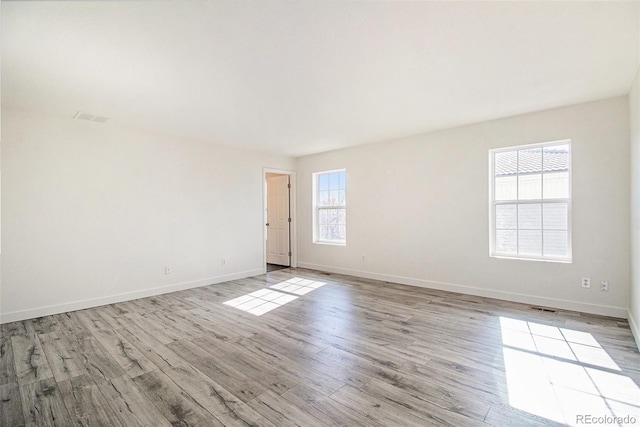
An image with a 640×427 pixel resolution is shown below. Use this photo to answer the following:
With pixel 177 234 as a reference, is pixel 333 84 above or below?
above

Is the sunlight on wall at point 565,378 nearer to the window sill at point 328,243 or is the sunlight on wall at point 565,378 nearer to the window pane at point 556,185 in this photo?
the window pane at point 556,185

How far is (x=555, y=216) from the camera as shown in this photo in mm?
3854

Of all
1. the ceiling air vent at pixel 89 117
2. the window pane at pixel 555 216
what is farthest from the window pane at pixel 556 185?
the ceiling air vent at pixel 89 117

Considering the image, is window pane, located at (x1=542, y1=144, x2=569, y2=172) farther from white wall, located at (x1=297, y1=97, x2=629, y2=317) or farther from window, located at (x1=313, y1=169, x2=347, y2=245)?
window, located at (x1=313, y1=169, x2=347, y2=245)

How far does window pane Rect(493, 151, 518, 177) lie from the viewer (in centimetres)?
416

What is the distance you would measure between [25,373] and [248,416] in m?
1.97

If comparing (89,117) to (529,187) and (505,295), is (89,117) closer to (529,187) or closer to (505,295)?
(529,187)

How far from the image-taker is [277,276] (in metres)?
5.96

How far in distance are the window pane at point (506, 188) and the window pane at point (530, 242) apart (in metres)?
0.51

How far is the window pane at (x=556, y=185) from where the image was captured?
149 inches

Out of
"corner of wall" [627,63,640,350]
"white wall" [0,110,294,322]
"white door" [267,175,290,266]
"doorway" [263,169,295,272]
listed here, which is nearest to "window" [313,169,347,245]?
"doorway" [263,169,295,272]

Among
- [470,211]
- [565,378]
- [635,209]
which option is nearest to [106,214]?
[470,211]

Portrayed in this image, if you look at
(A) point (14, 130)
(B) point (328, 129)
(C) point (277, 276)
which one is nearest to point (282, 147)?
(B) point (328, 129)

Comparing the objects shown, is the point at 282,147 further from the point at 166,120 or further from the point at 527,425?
the point at 527,425
